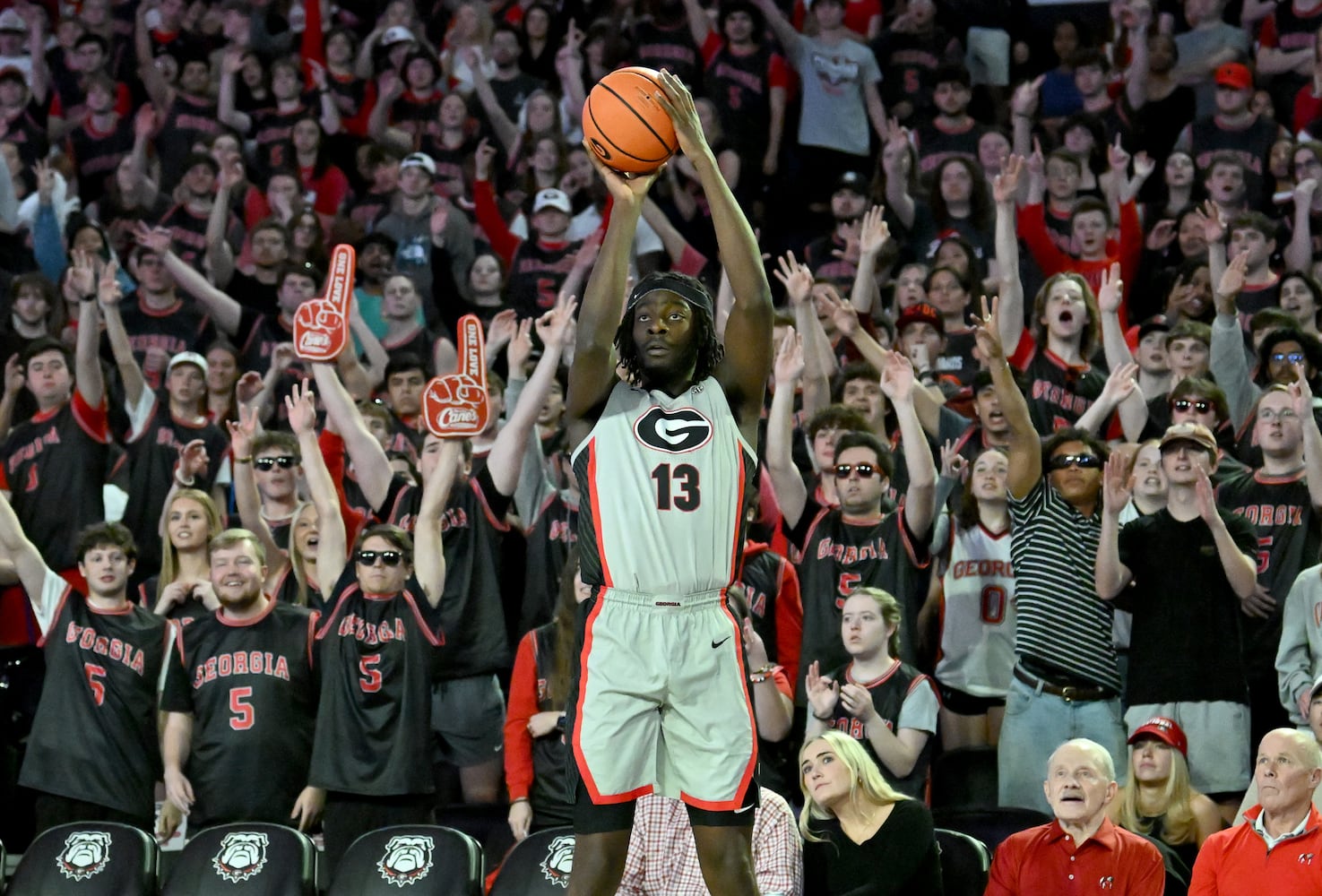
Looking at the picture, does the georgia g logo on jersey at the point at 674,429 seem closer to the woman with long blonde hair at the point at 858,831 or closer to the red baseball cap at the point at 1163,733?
the woman with long blonde hair at the point at 858,831

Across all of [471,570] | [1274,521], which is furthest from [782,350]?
[1274,521]

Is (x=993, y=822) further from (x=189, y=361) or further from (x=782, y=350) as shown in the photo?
(x=189, y=361)

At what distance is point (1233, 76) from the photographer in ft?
37.3

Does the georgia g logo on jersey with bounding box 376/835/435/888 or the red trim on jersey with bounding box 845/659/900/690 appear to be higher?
the red trim on jersey with bounding box 845/659/900/690

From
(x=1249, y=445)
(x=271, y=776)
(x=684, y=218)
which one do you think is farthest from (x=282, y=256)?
(x=1249, y=445)

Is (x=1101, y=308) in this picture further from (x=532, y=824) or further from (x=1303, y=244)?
(x=532, y=824)

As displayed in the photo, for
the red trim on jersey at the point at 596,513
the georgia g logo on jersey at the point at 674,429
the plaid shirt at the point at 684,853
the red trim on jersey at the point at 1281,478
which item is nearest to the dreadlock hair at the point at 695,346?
the georgia g logo on jersey at the point at 674,429

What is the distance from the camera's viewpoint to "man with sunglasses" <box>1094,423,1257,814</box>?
698 centimetres

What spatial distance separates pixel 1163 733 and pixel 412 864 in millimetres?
2719

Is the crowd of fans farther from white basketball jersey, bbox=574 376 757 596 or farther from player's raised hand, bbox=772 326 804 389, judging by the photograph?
white basketball jersey, bbox=574 376 757 596

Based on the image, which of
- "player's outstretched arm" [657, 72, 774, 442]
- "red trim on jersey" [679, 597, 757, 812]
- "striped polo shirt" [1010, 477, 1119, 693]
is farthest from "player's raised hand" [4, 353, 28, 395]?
"red trim on jersey" [679, 597, 757, 812]

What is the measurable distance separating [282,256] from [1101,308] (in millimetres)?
5035

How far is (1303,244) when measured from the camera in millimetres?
10125

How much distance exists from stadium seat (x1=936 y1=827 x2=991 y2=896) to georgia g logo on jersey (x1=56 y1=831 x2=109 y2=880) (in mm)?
3010
